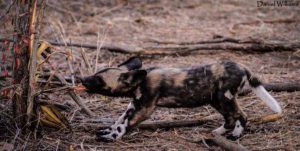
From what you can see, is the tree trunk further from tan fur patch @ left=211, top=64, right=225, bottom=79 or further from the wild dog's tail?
the wild dog's tail

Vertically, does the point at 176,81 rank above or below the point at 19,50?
below

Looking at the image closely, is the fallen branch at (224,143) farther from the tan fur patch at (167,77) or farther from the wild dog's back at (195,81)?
A: the tan fur patch at (167,77)

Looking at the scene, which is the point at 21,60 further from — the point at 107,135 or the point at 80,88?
the point at 107,135

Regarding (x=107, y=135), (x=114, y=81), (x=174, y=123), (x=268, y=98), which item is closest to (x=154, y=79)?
(x=114, y=81)

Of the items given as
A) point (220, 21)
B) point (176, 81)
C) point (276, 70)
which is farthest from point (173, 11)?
point (176, 81)

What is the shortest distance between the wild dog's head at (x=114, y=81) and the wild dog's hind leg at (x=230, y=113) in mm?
708

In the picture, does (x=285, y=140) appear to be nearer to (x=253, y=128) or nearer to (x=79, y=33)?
(x=253, y=128)

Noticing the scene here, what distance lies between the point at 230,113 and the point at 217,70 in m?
0.40

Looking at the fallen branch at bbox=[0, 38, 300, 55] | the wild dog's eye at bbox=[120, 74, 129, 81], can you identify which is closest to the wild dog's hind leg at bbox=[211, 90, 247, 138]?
the wild dog's eye at bbox=[120, 74, 129, 81]

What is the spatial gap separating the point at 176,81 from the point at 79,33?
16.6 feet

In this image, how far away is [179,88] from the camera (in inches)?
191

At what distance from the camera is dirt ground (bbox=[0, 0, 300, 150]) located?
4.70 meters

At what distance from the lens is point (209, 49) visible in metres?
7.85

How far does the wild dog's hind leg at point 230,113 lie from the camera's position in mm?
4738
